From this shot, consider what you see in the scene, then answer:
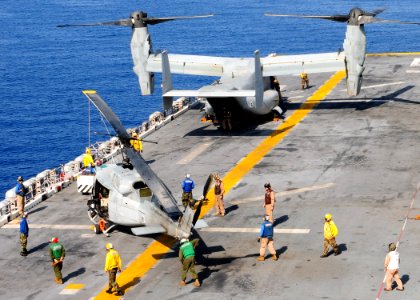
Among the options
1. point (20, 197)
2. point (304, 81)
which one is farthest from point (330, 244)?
point (304, 81)

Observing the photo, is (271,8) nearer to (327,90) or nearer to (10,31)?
(10,31)

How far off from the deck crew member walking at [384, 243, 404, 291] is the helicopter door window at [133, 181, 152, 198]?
9.77 metres

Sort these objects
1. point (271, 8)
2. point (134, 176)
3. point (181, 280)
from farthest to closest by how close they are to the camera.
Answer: point (271, 8)
point (134, 176)
point (181, 280)

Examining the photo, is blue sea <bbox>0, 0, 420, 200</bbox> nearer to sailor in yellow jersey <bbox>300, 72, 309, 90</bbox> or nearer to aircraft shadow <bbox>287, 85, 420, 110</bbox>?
sailor in yellow jersey <bbox>300, 72, 309, 90</bbox>

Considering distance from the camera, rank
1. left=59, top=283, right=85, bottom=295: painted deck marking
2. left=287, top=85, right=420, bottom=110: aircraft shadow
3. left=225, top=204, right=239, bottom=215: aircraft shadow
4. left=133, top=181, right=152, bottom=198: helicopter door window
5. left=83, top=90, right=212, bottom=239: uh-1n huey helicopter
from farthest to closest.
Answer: left=287, top=85, right=420, bottom=110: aircraft shadow
left=225, top=204, right=239, bottom=215: aircraft shadow
left=133, top=181, right=152, bottom=198: helicopter door window
left=83, top=90, right=212, bottom=239: uh-1n huey helicopter
left=59, top=283, right=85, bottom=295: painted deck marking

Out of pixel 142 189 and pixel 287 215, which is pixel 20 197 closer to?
pixel 142 189

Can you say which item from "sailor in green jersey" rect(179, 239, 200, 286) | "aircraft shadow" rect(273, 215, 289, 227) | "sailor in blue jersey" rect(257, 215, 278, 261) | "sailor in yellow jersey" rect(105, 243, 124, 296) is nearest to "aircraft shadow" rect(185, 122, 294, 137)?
"aircraft shadow" rect(273, 215, 289, 227)

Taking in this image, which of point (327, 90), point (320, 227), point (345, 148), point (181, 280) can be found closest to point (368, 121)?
point (345, 148)

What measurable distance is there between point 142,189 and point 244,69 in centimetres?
2299

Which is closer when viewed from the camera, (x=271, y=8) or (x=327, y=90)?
(x=327, y=90)

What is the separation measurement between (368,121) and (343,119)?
5.87ft

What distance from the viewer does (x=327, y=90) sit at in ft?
201

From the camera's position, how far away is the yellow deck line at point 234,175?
29609mm

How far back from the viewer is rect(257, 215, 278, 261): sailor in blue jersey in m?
29.2
